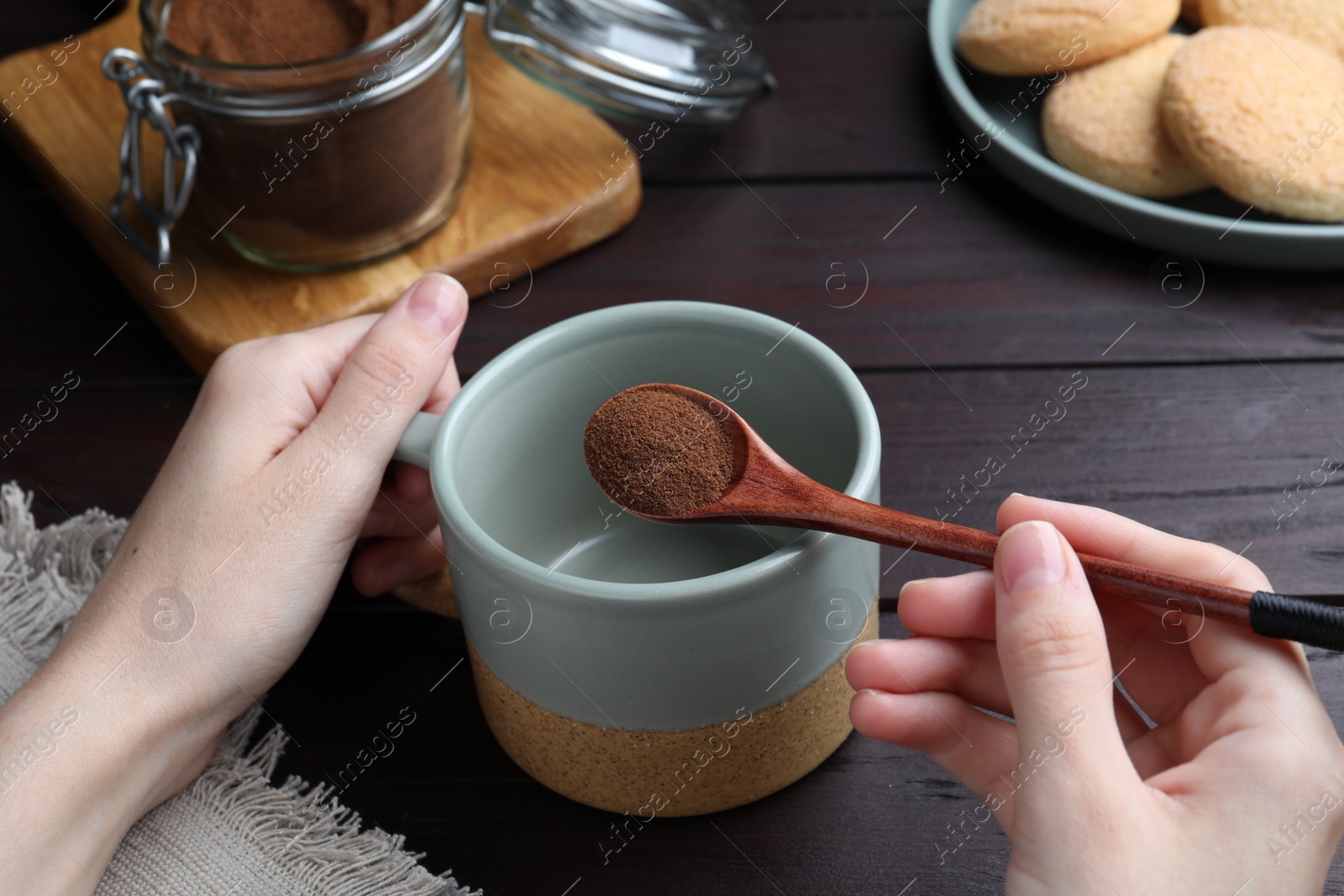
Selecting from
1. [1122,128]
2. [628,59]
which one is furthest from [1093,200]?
[628,59]

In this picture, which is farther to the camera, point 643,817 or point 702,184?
point 702,184

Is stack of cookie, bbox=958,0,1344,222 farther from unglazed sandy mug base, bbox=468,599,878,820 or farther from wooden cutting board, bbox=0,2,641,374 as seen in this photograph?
unglazed sandy mug base, bbox=468,599,878,820

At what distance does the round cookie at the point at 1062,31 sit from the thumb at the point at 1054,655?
51cm

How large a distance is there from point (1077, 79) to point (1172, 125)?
0.08 m

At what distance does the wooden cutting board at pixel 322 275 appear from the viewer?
2.54ft

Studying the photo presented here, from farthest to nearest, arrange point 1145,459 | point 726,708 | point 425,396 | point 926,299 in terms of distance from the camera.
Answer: point 926,299 → point 1145,459 → point 425,396 → point 726,708

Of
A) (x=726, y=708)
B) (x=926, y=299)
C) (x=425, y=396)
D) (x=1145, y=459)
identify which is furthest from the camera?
(x=926, y=299)

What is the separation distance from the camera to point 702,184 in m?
0.88

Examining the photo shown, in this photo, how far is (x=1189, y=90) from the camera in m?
0.74

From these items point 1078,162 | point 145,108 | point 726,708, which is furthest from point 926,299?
point 145,108

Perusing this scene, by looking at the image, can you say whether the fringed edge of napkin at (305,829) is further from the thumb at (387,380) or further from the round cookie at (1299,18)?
the round cookie at (1299,18)

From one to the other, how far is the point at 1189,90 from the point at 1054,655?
1.65 ft

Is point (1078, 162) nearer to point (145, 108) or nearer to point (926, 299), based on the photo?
point (926, 299)

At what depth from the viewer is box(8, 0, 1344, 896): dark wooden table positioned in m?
0.51
